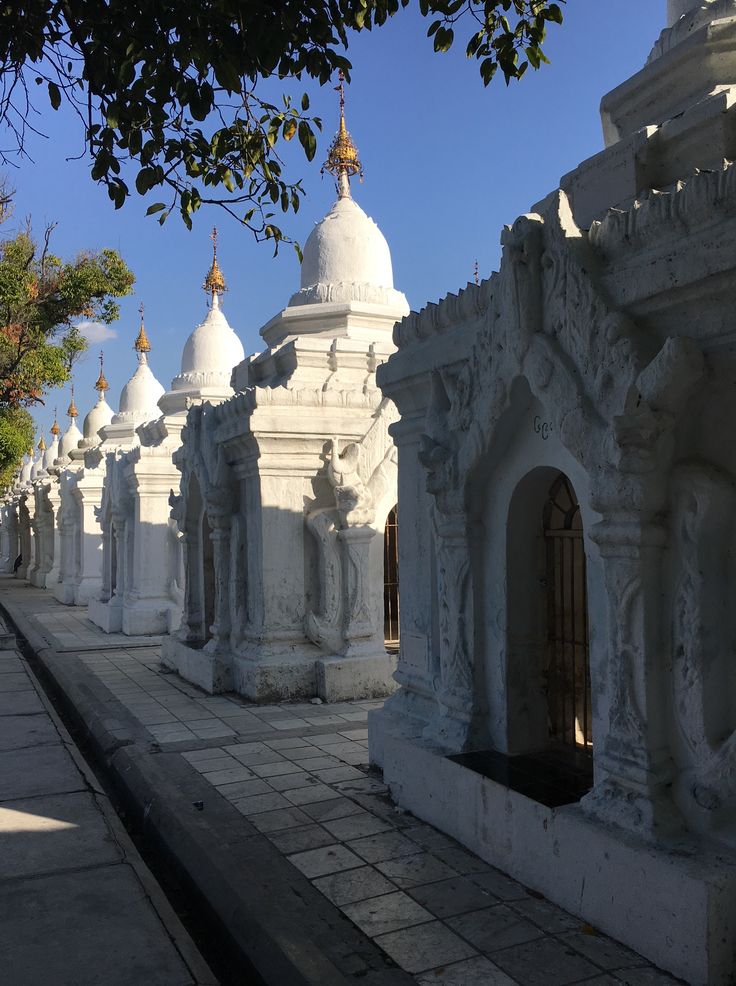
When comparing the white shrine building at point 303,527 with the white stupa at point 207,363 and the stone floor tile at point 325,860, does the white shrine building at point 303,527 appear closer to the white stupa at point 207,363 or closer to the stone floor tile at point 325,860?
the stone floor tile at point 325,860

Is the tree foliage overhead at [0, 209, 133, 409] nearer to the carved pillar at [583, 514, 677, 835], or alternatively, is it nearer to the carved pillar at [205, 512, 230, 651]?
the carved pillar at [205, 512, 230, 651]

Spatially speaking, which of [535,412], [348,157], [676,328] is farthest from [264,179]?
[348,157]

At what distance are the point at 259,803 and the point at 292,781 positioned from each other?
1.49ft

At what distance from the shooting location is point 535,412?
15.0ft

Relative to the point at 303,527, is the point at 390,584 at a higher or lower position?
lower

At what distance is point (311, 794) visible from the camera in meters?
5.56

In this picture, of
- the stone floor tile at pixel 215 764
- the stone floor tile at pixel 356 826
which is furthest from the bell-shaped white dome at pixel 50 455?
the stone floor tile at pixel 356 826

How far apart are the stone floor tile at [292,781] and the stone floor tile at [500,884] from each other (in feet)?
5.85

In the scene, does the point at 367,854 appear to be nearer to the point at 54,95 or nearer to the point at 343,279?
the point at 54,95

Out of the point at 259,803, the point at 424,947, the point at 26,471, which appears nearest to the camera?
the point at 424,947

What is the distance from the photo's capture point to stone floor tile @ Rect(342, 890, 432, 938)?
372cm

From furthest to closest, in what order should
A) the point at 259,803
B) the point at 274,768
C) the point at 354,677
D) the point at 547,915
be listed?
the point at 354,677 < the point at 274,768 < the point at 259,803 < the point at 547,915

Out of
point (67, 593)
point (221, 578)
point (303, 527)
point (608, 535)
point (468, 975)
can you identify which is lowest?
point (468, 975)

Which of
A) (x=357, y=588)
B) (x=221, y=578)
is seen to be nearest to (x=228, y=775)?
(x=357, y=588)
